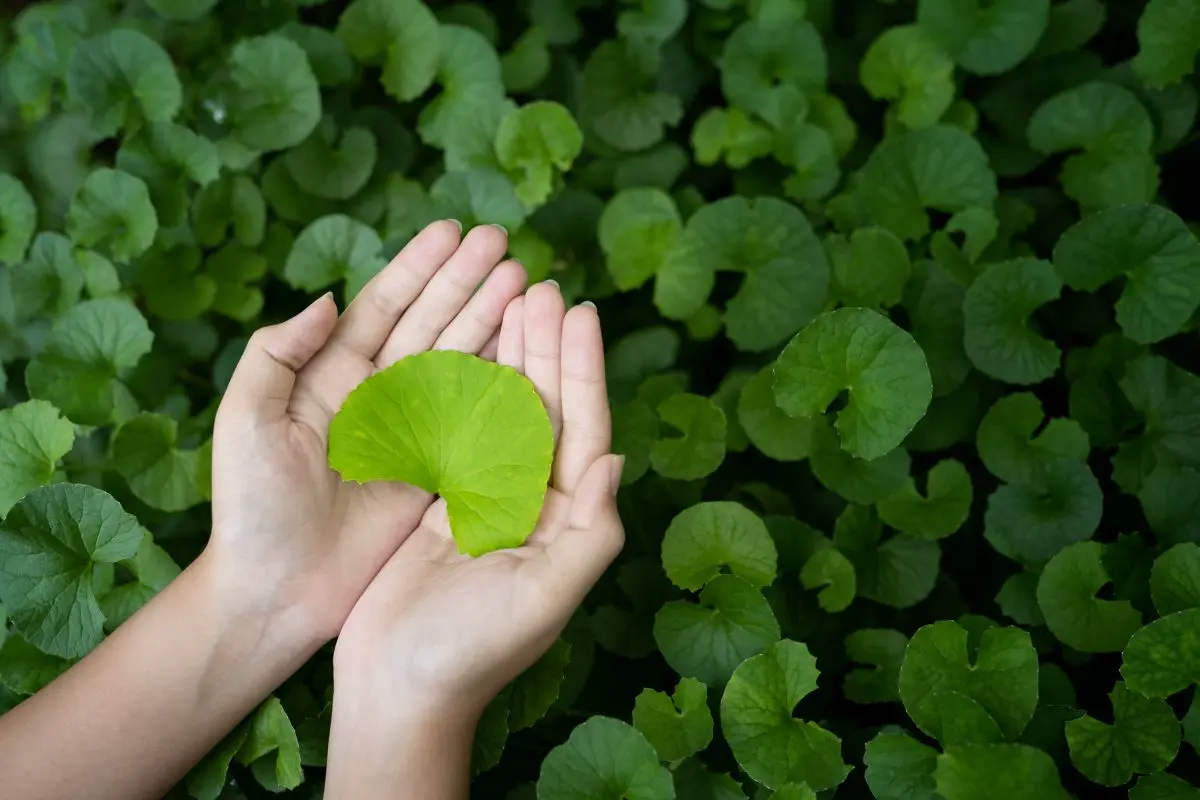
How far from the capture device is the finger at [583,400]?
87 centimetres

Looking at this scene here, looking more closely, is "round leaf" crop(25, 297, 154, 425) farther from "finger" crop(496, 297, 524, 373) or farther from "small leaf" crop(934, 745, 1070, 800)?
"small leaf" crop(934, 745, 1070, 800)

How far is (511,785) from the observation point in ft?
3.55

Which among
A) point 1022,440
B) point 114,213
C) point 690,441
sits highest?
point 114,213

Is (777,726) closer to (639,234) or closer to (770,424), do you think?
(770,424)

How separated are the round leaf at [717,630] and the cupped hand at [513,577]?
150 mm

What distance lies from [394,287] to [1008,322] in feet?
2.28

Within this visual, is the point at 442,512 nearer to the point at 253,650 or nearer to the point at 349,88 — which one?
the point at 253,650

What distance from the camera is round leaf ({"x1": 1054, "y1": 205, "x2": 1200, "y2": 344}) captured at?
1.02m

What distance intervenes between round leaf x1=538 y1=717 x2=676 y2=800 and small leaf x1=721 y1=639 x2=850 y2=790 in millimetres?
102

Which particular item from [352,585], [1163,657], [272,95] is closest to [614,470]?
[352,585]

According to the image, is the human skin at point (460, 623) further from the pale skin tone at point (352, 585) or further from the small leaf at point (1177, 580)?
the small leaf at point (1177, 580)

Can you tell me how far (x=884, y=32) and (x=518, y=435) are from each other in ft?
2.76

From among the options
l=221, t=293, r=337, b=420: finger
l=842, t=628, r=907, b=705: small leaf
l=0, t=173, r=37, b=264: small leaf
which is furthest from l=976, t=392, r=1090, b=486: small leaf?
l=0, t=173, r=37, b=264: small leaf

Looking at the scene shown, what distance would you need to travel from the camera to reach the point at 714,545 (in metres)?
0.95
